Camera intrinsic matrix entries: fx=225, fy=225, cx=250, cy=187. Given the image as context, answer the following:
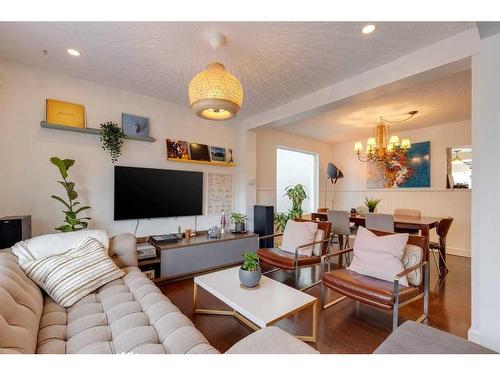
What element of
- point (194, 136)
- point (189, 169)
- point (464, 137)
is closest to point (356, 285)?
point (189, 169)

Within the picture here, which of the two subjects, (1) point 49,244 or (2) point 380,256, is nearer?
(1) point 49,244

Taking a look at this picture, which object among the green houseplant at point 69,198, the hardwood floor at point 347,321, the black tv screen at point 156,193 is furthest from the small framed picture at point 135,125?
the hardwood floor at point 347,321

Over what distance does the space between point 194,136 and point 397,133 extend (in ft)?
13.8

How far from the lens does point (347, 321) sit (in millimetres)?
1950

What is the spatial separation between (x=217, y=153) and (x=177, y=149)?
0.66m

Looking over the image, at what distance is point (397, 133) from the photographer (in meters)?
Answer: 4.78

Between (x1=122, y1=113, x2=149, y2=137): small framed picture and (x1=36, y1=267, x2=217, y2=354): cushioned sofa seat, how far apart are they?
2.08m

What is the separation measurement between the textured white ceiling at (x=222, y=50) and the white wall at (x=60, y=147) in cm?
20

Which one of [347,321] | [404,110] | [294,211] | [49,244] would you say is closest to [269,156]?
[294,211]

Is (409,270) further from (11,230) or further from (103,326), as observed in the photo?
(11,230)

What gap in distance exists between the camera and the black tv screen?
9.16ft

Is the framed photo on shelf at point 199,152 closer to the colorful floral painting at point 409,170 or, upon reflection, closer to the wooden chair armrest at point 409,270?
the wooden chair armrest at point 409,270
